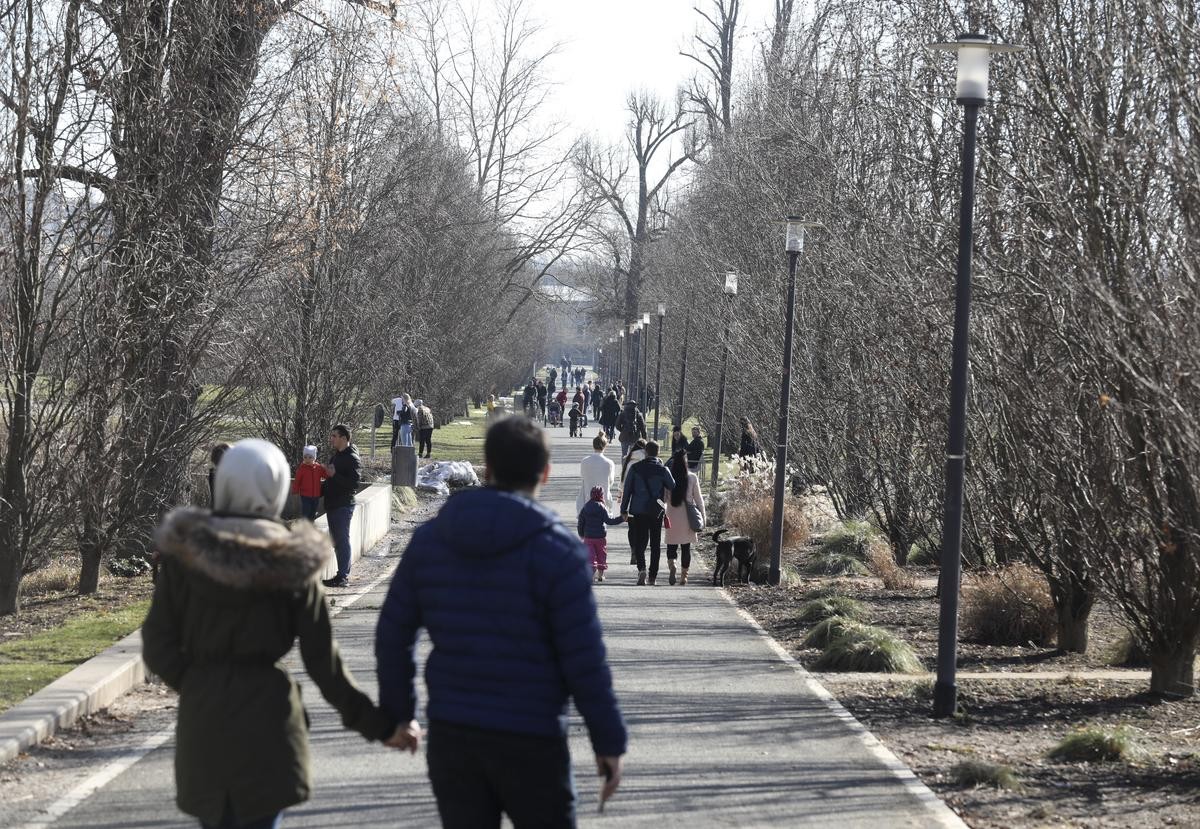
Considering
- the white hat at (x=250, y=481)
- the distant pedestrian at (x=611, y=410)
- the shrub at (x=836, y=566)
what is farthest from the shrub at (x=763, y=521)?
the distant pedestrian at (x=611, y=410)

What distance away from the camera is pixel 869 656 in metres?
12.5

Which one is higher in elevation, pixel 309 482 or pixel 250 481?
pixel 250 481

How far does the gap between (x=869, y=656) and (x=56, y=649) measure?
6.43 meters

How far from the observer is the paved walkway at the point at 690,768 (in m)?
7.12

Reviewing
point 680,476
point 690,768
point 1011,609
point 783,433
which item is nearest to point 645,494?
point 680,476

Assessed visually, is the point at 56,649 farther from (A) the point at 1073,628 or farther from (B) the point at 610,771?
(B) the point at 610,771

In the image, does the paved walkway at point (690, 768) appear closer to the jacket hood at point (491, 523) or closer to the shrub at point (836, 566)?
the jacket hood at point (491, 523)

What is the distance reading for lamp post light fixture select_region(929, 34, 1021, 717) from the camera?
10.2 meters

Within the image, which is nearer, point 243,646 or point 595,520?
point 243,646

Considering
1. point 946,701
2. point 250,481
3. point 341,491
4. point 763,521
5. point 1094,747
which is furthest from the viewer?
point 763,521

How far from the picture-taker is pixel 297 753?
13.9 ft

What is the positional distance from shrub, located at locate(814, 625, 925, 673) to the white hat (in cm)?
873

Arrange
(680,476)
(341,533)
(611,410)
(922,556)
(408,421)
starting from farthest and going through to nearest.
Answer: (611,410)
(408,421)
(922,556)
(680,476)
(341,533)

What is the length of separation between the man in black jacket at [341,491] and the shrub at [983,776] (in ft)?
31.3
